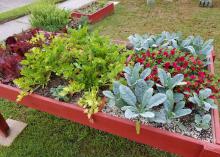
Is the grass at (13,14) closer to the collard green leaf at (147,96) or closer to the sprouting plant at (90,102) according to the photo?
the sprouting plant at (90,102)

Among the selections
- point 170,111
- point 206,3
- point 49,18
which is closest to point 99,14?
point 49,18

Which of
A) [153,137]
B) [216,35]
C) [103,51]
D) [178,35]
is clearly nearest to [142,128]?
[153,137]

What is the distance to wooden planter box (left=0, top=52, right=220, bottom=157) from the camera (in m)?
1.55

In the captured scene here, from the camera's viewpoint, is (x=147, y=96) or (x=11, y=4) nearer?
(x=147, y=96)

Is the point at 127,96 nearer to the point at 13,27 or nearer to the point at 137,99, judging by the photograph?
the point at 137,99

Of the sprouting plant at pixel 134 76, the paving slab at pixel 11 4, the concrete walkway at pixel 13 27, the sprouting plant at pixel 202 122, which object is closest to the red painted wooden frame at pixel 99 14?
the concrete walkway at pixel 13 27

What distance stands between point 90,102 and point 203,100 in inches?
33.9

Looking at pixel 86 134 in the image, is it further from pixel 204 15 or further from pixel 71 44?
pixel 204 15

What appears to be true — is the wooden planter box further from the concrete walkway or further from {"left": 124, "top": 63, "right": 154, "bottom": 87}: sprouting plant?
the concrete walkway

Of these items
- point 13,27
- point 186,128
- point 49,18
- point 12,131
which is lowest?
point 12,131

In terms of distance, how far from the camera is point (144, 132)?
1.68m

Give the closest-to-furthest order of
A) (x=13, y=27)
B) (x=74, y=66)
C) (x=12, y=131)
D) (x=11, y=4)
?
(x=74, y=66)
(x=12, y=131)
(x=13, y=27)
(x=11, y=4)

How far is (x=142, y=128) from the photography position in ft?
5.49

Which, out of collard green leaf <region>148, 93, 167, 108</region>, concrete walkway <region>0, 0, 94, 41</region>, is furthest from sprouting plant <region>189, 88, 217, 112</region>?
concrete walkway <region>0, 0, 94, 41</region>
